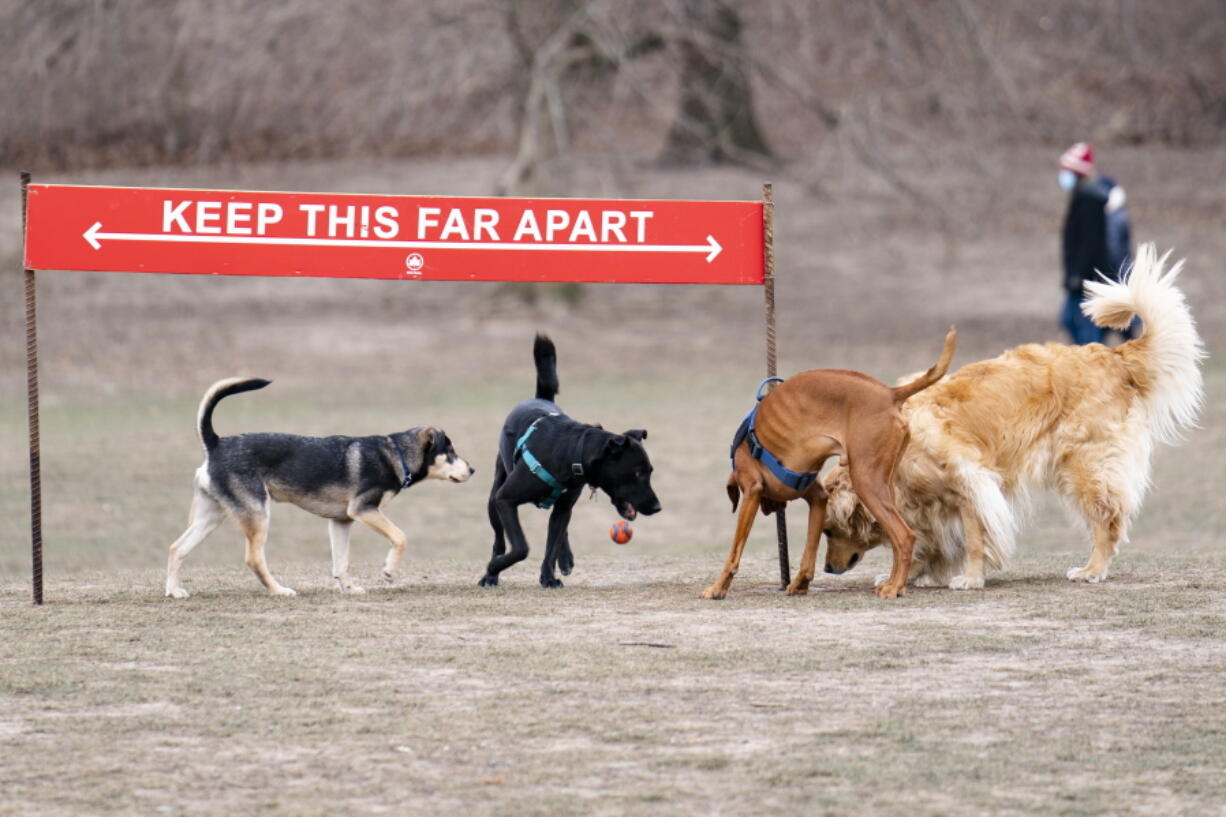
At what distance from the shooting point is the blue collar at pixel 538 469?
8695 millimetres

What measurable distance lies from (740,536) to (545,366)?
181 centimetres

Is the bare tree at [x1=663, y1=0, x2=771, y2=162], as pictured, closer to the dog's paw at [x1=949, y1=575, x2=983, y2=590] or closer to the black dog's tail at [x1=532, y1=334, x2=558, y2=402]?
the black dog's tail at [x1=532, y1=334, x2=558, y2=402]

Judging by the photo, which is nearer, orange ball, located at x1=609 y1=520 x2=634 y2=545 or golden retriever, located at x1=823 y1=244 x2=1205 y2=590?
golden retriever, located at x1=823 y1=244 x2=1205 y2=590

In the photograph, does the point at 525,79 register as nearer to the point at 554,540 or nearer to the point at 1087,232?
the point at 1087,232

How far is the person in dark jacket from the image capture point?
641 inches

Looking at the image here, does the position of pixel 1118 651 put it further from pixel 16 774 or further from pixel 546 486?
pixel 16 774

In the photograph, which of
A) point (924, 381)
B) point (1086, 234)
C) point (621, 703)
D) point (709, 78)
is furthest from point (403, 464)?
point (709, 78)

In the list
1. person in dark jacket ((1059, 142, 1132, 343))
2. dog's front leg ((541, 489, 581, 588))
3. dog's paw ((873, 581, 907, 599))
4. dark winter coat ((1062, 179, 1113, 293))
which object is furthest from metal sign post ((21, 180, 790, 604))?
dark winter coat ((1062, 179, 1113, 293))

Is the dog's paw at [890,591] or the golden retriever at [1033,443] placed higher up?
the golden retriever at [1033,443]

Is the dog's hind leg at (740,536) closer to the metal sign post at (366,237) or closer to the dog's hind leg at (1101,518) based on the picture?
the metal sign post at (366,237)

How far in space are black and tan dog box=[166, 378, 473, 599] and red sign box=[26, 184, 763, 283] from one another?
76 centimetres

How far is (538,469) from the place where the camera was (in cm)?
870

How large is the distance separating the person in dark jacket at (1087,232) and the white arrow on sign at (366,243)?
8446 mm

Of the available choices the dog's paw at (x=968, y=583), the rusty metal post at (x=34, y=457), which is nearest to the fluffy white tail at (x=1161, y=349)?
the dog's paw at (x=968, y=583)
